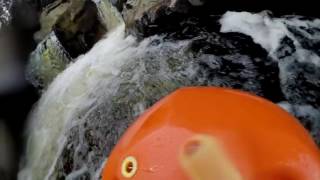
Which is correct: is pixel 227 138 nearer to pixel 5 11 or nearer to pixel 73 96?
pixel 73 96

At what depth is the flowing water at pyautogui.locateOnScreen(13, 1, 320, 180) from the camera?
2.90m

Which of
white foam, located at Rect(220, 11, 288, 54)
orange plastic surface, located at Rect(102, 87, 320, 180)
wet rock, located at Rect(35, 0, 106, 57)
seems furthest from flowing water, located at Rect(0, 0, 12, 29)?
orange plastic surface, located at Rect(102, 87, 320, 180)

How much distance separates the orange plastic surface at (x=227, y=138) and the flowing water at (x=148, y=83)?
46.0 inches

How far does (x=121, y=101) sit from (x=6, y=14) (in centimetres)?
184

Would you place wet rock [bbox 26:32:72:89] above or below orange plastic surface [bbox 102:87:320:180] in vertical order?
below

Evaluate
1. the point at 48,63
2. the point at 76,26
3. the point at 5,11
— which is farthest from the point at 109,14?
the point at 5,11

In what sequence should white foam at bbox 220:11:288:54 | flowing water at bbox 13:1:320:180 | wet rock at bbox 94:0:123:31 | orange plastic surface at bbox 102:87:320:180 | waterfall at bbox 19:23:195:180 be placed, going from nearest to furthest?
1. orange plastic surface at bbox 102:87:320:180
2. flowing water at bbox 13:1:320:180
3. white foam at bbox 220:11:288:54
4. waterfall at bbox 19:23:195:180
5. wet rock at bbox 94:0:123:31

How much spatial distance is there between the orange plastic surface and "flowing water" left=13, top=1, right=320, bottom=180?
1167mm

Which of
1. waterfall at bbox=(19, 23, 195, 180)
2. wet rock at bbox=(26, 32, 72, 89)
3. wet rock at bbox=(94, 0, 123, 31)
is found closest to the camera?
waterfall at bbox=(19, 23, 195, 180)

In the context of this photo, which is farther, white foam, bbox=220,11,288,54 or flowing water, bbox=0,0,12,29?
flowing water, bbox=0,0,12,29

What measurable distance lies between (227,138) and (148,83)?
1.76m

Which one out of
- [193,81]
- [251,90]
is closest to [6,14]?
[193,81]

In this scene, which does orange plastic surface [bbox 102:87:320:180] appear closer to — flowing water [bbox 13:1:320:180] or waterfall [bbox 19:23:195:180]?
flowing water [bbox 13:1:320:180]

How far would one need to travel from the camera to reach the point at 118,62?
354cm
